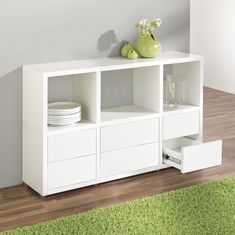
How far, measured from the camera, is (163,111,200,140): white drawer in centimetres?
399

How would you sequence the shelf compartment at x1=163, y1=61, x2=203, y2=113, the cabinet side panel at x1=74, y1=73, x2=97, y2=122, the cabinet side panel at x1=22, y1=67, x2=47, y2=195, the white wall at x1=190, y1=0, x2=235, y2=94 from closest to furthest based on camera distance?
the cabinet side panel at x1=22, y1=67, x2=47, y2=195 → the cabinet side panel at x1=74, y1=73, x2=97, y2=122 → the shelf compartment at x1=163, y1=61, x2=203, y2=113 → the white wall at x1=190, y1=0, x2=235, y2=94

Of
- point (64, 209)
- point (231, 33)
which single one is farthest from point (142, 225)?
point (231, 33)

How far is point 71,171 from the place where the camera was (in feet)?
11.8

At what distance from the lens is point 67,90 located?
3.82 meters

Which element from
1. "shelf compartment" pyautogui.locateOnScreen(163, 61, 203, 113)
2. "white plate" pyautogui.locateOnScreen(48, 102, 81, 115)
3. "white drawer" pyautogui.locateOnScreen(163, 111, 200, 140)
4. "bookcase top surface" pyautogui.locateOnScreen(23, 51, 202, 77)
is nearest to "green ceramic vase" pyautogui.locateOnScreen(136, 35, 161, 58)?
"bookcase top surface" pyautogui.locateOnScreen(23, 51, 202, 77)

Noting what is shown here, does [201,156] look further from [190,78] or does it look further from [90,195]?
[90,195]

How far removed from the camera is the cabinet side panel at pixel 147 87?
3.92 meters

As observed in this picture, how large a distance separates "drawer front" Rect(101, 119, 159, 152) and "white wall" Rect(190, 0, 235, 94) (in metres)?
2.77

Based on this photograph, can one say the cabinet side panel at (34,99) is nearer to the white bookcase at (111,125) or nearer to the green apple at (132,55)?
the white bookcase at (111,125)

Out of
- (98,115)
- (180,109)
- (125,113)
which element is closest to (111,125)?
(98,115)

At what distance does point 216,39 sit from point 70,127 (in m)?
3.42

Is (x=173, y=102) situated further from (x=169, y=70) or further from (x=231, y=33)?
(x=231, y=33)

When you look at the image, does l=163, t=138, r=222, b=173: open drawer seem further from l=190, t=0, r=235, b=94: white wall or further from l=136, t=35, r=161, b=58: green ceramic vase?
l=190, t=0, r=235, b=94: white wall

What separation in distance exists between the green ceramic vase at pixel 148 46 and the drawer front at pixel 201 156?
0.64 meters
